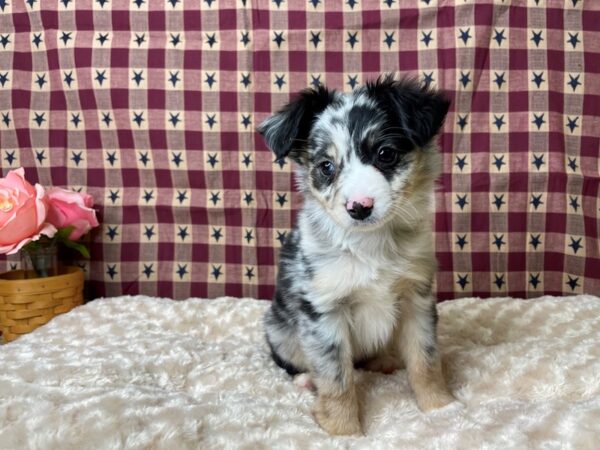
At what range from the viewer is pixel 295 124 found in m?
2.10

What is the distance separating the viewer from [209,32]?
10.7ft

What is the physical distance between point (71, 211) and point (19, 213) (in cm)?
31

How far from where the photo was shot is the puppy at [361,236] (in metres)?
2.00

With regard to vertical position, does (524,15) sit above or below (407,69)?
above

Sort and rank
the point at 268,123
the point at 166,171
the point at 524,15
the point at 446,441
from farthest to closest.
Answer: the point at 166,171 → the point at 524,15 → the point at 268,123 → the point at 446,441

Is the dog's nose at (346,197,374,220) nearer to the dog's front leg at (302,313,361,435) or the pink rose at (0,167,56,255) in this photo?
the dog's front leg at (302,313,361,435)

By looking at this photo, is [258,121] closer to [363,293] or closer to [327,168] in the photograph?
[327,168]

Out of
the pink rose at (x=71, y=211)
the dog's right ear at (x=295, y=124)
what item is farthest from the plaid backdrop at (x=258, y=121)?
the dog's right ear at (x=295, y=124)

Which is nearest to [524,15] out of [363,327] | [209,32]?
[209,32]

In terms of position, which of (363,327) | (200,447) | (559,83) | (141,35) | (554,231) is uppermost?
(141,35)

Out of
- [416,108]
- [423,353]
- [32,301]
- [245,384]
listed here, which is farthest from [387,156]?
[32,301]

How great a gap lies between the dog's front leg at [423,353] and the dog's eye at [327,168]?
544 mm

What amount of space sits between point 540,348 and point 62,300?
7.70 feet

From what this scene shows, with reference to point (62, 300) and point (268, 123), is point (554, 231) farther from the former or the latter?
point (62, 300)
